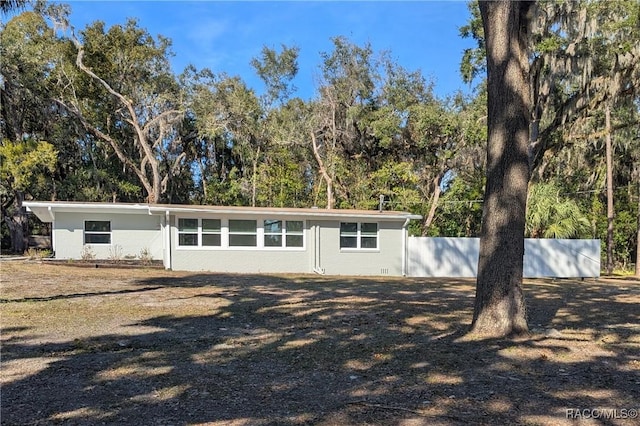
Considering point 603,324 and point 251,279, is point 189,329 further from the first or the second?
point 251,279

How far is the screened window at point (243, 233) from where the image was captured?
16.2 metres

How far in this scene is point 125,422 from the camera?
10.2ft

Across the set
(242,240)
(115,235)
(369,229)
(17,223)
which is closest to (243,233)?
(242,240)

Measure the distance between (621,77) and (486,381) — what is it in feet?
52.8

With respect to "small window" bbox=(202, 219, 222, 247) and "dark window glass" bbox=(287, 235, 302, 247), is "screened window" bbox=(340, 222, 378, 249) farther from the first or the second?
"small window" bbox=(202, 219, 222, 247)

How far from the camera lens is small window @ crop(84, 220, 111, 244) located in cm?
1659

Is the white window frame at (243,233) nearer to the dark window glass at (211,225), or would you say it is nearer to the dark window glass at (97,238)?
the dark window glass at (211,225)

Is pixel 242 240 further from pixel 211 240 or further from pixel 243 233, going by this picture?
pixel 211 240

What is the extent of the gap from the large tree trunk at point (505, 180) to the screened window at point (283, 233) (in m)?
11.5

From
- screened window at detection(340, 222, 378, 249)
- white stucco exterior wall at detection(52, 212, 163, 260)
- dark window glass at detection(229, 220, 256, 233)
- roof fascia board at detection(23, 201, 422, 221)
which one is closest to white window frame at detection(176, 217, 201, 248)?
roof fascia board at detection(23, 201, 422, 221)

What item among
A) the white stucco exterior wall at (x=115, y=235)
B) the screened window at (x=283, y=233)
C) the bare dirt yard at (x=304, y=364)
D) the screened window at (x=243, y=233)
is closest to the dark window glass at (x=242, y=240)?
the screened window at (x=243, y=233)

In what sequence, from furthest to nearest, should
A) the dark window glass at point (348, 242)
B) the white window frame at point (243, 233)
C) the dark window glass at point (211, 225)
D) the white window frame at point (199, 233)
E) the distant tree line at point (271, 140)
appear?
the distant tree line at point (271, 140) → the dark window glass at point (348, 242) → the white window frame at point (243, 233) → the dark window glass at point (211, 225) → the white window frame at point (199, 233)

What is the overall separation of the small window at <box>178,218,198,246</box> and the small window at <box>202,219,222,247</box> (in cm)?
27

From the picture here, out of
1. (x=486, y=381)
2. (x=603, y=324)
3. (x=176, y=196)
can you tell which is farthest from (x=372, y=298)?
(x=176, y=196)
